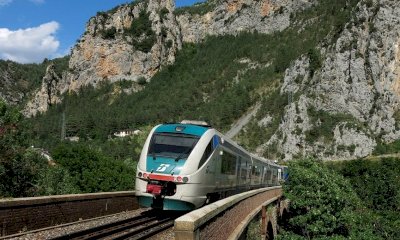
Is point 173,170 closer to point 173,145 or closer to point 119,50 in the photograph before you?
point 173,145

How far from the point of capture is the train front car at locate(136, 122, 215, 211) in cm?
1573

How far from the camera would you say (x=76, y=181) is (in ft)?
127

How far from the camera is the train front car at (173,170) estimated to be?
51.6 ft

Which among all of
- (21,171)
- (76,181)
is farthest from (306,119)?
(21,171)

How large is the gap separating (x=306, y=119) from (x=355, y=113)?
910 centimetres

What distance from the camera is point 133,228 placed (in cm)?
1478

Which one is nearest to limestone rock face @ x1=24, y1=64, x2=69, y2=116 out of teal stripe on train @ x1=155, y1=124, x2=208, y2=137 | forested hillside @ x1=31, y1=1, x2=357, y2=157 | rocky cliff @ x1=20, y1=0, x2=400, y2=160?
forested hillside @ x1=31, y1=1, x2=357, y2=157

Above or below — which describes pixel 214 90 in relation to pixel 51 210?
above

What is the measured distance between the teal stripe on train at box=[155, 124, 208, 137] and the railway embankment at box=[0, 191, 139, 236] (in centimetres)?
318

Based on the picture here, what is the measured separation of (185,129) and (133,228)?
4.39m

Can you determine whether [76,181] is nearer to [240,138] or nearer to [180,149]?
[180,149]

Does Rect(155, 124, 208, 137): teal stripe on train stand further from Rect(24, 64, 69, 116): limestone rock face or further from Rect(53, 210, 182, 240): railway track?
Rect(24, 64, 69, 116): limestone rock face

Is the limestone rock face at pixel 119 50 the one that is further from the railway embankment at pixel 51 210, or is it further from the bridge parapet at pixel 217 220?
the bridge parapet at pixel 217 220

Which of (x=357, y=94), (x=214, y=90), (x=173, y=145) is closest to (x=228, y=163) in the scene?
(x=173, y=145)
